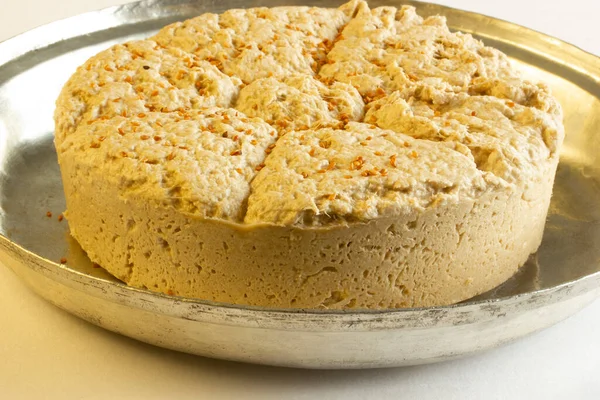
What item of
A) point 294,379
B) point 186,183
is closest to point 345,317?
point 294,379

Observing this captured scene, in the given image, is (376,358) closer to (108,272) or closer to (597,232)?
(108,272)

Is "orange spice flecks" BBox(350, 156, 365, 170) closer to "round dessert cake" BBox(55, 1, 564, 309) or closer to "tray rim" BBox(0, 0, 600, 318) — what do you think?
"round dessert cake" BBox(55, 1, 564, 309)

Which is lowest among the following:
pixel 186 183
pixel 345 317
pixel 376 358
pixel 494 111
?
pixel 376 358

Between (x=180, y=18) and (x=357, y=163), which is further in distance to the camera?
(x=180, y=18)

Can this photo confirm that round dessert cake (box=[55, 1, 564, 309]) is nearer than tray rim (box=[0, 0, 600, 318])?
No

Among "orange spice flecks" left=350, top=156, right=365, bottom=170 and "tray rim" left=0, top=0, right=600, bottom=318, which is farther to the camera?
"orange spice flecks" left=350, top=156, right=365, bottom=170

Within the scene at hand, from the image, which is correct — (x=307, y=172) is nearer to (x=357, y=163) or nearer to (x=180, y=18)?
(x=357, y=163)

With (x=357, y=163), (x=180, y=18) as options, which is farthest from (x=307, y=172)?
(x=180, y=18)

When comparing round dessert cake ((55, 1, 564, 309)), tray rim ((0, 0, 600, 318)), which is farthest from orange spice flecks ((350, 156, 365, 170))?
tray rim ((0, 0, 600, 318))
